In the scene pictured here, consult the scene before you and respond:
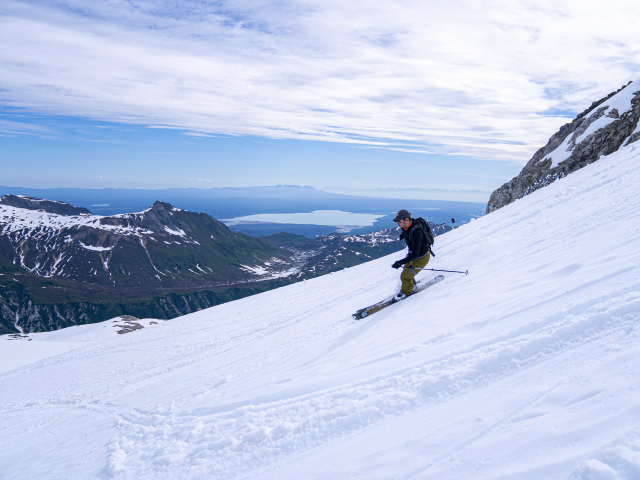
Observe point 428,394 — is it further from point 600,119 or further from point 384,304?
point 600,119

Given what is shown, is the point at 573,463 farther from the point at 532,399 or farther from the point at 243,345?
the point at 243,345

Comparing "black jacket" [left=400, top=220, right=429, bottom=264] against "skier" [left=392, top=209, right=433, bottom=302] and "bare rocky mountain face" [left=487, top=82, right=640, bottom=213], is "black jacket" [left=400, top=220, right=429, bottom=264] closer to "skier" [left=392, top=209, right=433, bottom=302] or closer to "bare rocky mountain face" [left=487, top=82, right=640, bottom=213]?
"skier" [left=392, top=209, right=433, bottom=302]

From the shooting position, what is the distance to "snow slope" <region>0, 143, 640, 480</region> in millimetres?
3191

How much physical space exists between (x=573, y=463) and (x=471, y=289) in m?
6.38

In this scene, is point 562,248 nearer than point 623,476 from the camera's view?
No

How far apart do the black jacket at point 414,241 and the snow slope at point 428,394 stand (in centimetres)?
122

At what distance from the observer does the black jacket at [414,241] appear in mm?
10023

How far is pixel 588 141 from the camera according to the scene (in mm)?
34250

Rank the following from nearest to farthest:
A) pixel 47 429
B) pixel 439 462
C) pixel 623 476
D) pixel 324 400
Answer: pixel 623 476, pixel 439 462, pixel 324 400, pixel 47 429

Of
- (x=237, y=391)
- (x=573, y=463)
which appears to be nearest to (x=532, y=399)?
(x=573, y=463)

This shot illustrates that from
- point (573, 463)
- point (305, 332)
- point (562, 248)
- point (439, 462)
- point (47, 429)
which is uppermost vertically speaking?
point (562, 248)

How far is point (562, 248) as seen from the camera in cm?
898

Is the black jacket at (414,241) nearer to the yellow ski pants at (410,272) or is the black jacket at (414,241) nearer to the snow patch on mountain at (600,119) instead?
the yellow ski pants at (410,272)

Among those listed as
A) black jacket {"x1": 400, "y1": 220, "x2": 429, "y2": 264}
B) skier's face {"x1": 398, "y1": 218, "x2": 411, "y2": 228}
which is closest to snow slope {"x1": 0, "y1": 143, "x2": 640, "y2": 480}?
black jacket {"x1": 400, "y1": 220, "x2": 429, "y2": 264}
